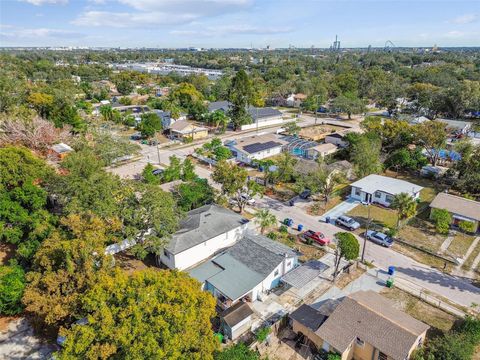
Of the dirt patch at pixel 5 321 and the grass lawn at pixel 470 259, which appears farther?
the grass lawn at pixel 470 259

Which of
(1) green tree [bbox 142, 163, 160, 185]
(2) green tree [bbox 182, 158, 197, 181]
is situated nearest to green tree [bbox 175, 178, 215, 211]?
(1) green tree [bbox 142, 163, 160, 185]

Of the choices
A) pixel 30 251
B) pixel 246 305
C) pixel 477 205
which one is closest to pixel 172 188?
pixel 30 251

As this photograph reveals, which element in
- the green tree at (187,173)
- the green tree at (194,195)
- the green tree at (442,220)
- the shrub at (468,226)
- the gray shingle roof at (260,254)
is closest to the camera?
the gray shingle roof at (260,254)

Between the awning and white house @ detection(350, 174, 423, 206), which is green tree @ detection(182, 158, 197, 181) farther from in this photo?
the awning

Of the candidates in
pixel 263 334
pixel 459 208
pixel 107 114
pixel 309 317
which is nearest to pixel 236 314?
pixel 263 334

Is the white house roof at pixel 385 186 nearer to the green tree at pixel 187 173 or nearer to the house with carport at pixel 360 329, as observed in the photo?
the house with carport at pixel 360 329

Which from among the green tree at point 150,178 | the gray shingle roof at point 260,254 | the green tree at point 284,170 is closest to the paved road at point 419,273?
the gray shingle roof at point 260,254

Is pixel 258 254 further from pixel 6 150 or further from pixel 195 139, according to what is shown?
pixel 195 139

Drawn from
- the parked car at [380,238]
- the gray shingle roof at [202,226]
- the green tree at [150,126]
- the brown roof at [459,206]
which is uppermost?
the green tree at [150,126]
